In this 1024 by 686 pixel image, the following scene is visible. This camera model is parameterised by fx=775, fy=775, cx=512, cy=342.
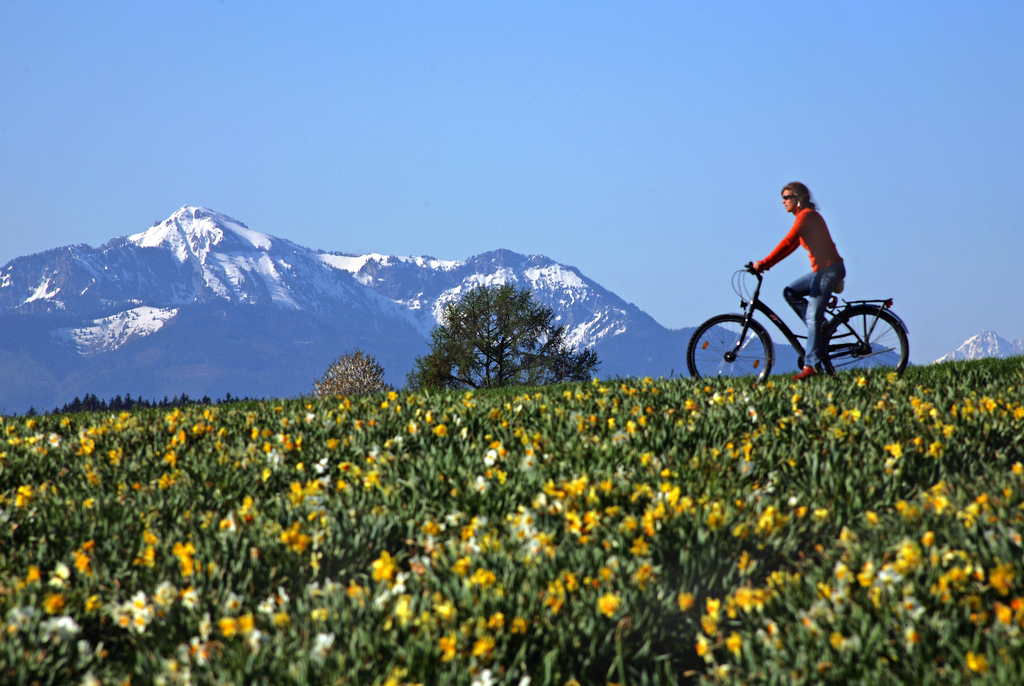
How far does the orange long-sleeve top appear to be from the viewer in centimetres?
1007

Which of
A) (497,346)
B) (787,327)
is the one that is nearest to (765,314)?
(787,327)

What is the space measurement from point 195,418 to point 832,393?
7297mm

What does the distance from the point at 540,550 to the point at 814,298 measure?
6825mm

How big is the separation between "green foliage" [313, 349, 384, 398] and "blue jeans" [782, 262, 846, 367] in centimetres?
4326

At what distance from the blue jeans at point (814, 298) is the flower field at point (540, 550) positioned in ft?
7.25

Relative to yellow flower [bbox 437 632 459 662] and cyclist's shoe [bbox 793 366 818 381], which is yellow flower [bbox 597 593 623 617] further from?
cyclist's shoe [bbox 793 366 818 381]

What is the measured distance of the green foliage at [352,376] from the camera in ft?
175

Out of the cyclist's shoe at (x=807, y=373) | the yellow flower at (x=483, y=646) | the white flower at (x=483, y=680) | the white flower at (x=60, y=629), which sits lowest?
the white flower at (x=483, y=680)

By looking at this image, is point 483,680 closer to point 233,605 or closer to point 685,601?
point 685,601

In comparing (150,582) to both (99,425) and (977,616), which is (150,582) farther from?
(99,425)

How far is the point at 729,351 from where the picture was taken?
1094 centimetres

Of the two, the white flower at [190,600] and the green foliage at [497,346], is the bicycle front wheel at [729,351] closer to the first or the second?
the white flower at [190,600]

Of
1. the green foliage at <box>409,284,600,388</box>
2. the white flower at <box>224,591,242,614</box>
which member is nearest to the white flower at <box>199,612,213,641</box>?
the white flower at <box>224,591,242,614</box>

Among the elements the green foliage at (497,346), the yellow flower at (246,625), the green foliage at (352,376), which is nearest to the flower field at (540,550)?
the yellow flower at (246,625)
